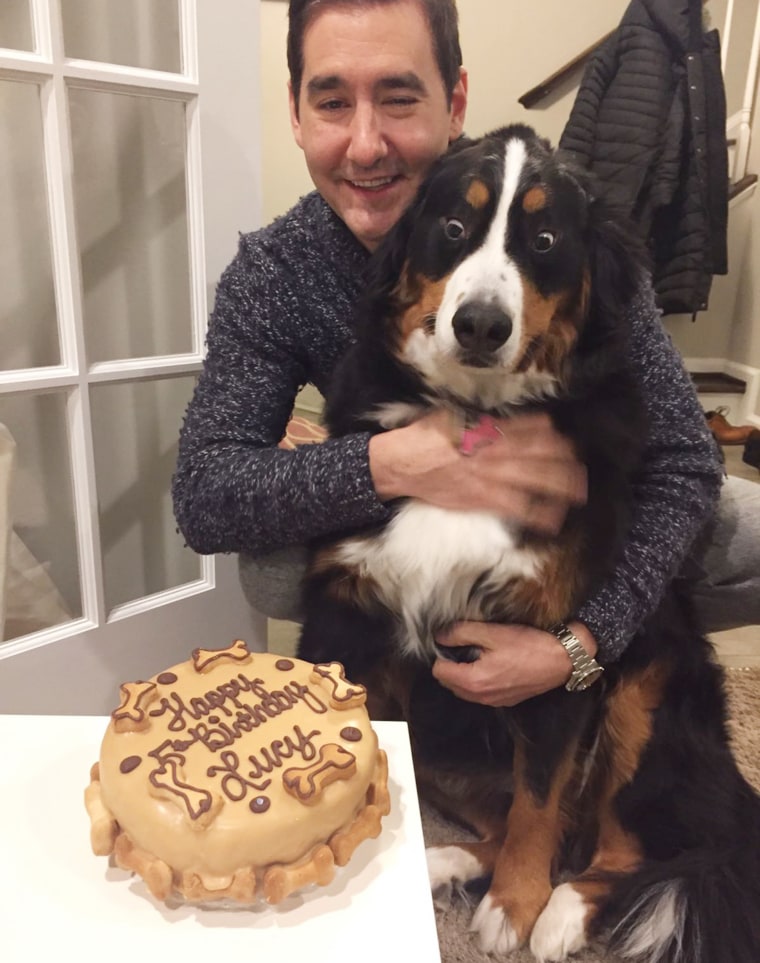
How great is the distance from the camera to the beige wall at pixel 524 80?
3.09 metres

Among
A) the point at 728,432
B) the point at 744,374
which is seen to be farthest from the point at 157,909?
the point at 744,374

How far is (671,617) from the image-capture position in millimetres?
1145

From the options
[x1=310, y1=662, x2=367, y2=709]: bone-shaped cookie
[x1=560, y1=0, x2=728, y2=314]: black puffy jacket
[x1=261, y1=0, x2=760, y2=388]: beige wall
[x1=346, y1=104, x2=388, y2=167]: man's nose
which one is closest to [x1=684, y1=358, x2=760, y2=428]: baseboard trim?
[x1=261, y1=0, x2=760, y2=388]: beige wall

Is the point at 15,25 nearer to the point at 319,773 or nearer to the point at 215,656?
the point at 215,656

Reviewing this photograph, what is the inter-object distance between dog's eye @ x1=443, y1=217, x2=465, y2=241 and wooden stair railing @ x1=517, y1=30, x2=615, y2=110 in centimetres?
255

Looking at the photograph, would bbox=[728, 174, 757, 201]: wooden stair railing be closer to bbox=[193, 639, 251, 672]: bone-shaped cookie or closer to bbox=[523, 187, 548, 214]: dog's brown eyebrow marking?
bbox=[523, 187, 548, 214]: dog's brown eyebrow marking

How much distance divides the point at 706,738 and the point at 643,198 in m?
2.09

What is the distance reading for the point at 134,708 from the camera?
65 cm

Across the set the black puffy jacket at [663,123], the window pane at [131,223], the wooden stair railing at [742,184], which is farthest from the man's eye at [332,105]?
the wooden stair railing at [742,184]

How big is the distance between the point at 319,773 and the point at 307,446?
548 mm

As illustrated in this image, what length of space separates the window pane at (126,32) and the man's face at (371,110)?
356mm

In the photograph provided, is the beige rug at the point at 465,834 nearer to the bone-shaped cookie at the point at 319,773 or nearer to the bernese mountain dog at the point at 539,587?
the bernese mountain dog at the point at 539,587

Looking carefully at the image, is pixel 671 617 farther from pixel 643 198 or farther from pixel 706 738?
pixel 643 198

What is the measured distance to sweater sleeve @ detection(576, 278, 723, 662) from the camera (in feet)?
3.34
